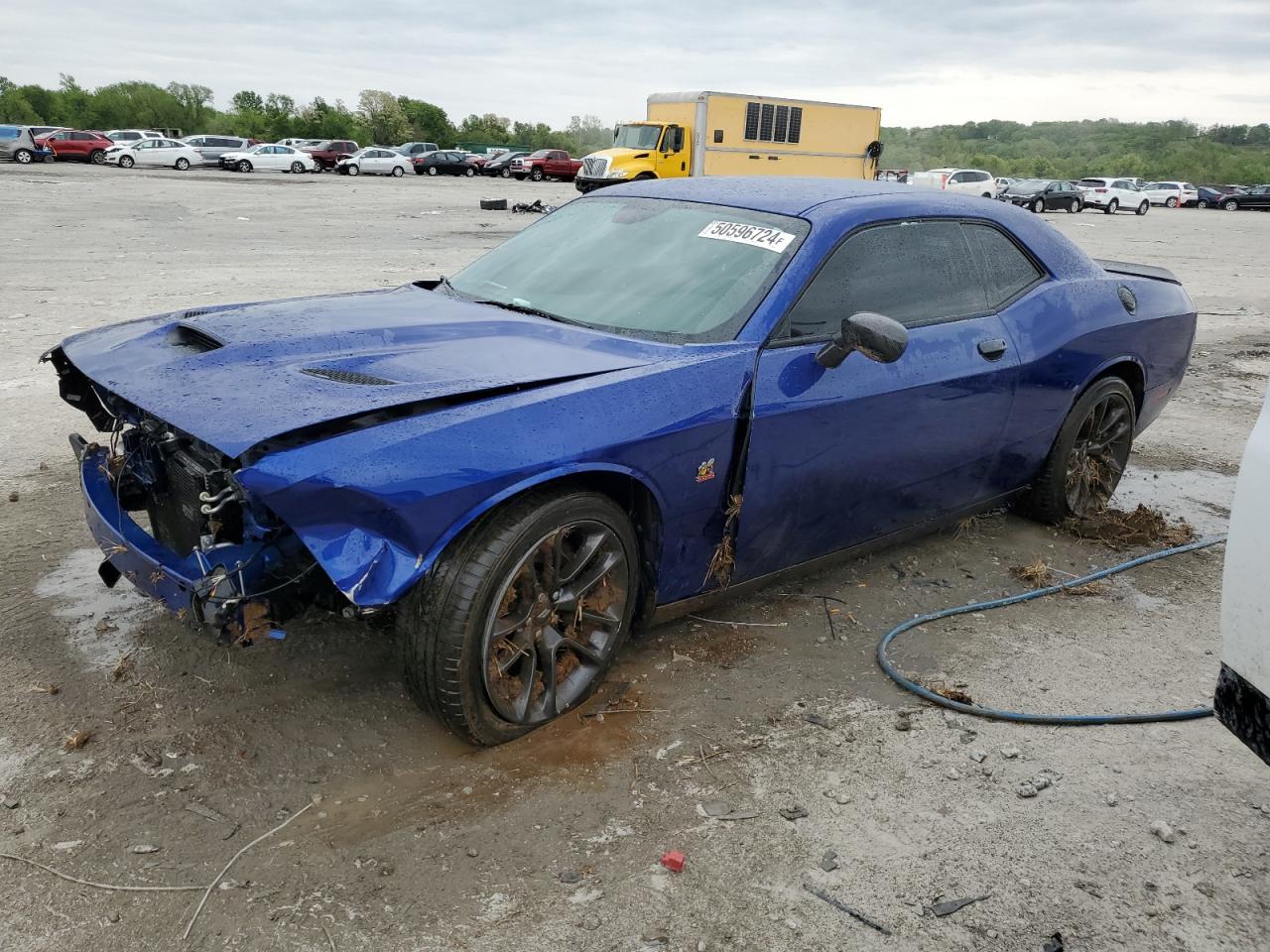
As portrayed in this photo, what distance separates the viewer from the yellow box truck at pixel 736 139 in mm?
25391

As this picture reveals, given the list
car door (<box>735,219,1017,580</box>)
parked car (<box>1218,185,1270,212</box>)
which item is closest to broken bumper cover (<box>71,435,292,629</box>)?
car door (<box>735,219,1017,580</box>)

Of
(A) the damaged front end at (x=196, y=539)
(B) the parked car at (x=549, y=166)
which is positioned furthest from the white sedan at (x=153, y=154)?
(A) the damaged front end at (x=196, y=539)

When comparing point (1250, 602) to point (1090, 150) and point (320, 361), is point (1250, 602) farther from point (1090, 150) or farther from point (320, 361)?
point (1090, 150)

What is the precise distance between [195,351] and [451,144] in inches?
2970

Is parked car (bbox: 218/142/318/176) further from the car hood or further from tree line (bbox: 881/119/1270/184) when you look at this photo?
tree line (bbox: 881/119/1270/184)

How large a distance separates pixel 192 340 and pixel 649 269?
5.19 ft

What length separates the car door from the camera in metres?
3.33

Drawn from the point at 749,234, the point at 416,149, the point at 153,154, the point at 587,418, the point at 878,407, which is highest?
the point at 749,234

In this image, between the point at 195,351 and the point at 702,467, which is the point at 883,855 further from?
the point at 195,351

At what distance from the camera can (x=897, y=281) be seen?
379 centimetres

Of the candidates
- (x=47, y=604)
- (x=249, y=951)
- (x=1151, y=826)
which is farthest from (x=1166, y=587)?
(x=47, y=604)

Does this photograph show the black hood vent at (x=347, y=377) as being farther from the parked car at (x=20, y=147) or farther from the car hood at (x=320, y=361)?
the parked car at (x=20, y=147)

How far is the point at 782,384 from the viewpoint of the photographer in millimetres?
3271

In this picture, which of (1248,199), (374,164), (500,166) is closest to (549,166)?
(500,166)
